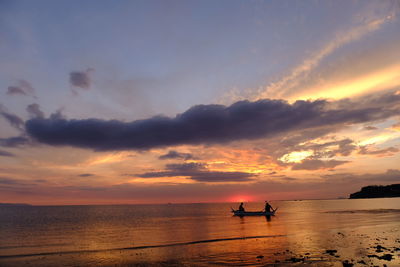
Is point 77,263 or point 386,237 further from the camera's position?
point 386,237

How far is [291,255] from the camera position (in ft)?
96.8

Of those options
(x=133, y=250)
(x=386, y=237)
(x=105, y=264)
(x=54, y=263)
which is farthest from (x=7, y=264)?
(x=386, y=237)

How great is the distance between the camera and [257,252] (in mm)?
31984

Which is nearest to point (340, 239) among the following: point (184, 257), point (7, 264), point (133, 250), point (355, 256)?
point (355, 256)

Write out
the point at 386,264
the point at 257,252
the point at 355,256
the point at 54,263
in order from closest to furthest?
the point at 386,264
the point at 355,256
the point at 54,263
the point at 257,252

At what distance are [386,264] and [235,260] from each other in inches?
500

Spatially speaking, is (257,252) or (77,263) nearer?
(77,263)

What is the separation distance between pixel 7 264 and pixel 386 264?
35561 mm

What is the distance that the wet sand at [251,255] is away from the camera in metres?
26.8

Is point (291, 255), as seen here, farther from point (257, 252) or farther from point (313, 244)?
point (313, 244)

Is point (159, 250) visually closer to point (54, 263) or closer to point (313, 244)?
point (54, 263)

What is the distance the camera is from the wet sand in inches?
1057

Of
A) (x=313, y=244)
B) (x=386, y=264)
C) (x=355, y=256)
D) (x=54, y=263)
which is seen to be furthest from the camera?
(x=313, y=244)

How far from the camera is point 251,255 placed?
3034 cm
